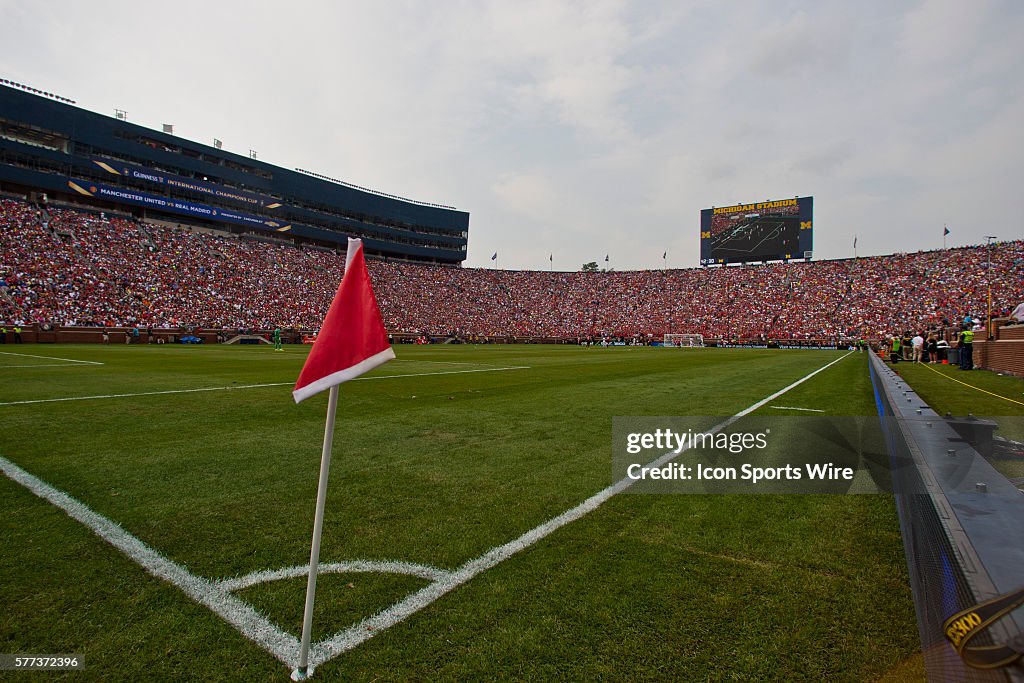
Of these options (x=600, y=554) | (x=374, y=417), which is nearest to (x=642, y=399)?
(x=374, y=417)

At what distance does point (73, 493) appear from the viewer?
355 cm

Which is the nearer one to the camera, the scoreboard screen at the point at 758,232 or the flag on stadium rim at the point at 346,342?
the flag on stadium rim at the point at 346,342

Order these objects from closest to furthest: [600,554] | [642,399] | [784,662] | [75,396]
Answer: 1. [784,662]
2. [600,554]
3. [75,396]
4. [642,399]

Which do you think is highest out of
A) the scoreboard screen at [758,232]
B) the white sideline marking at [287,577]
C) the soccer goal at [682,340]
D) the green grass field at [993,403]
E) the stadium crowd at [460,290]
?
the scoreboard screen at [758,232]

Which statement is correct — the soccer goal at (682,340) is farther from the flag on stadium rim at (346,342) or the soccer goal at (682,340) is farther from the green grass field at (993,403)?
the flag on stadium rim at (346,342)

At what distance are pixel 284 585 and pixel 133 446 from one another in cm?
373

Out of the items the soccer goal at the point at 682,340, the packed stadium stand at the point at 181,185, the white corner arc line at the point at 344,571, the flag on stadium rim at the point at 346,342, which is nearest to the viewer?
the flag on stadium rim at the point at 346,342

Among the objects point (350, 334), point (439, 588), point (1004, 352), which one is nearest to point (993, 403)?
point (1004, 352)

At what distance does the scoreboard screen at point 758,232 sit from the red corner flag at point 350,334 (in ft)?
196

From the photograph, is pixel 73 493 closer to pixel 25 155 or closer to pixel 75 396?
pixel 75 396

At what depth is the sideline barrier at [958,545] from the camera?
4.16 ft

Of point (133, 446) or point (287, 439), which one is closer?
point (133, 446)

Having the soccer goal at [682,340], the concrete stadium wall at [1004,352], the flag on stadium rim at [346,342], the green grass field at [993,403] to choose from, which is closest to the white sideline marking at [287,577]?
the flag on stadium rim at [346,342]
